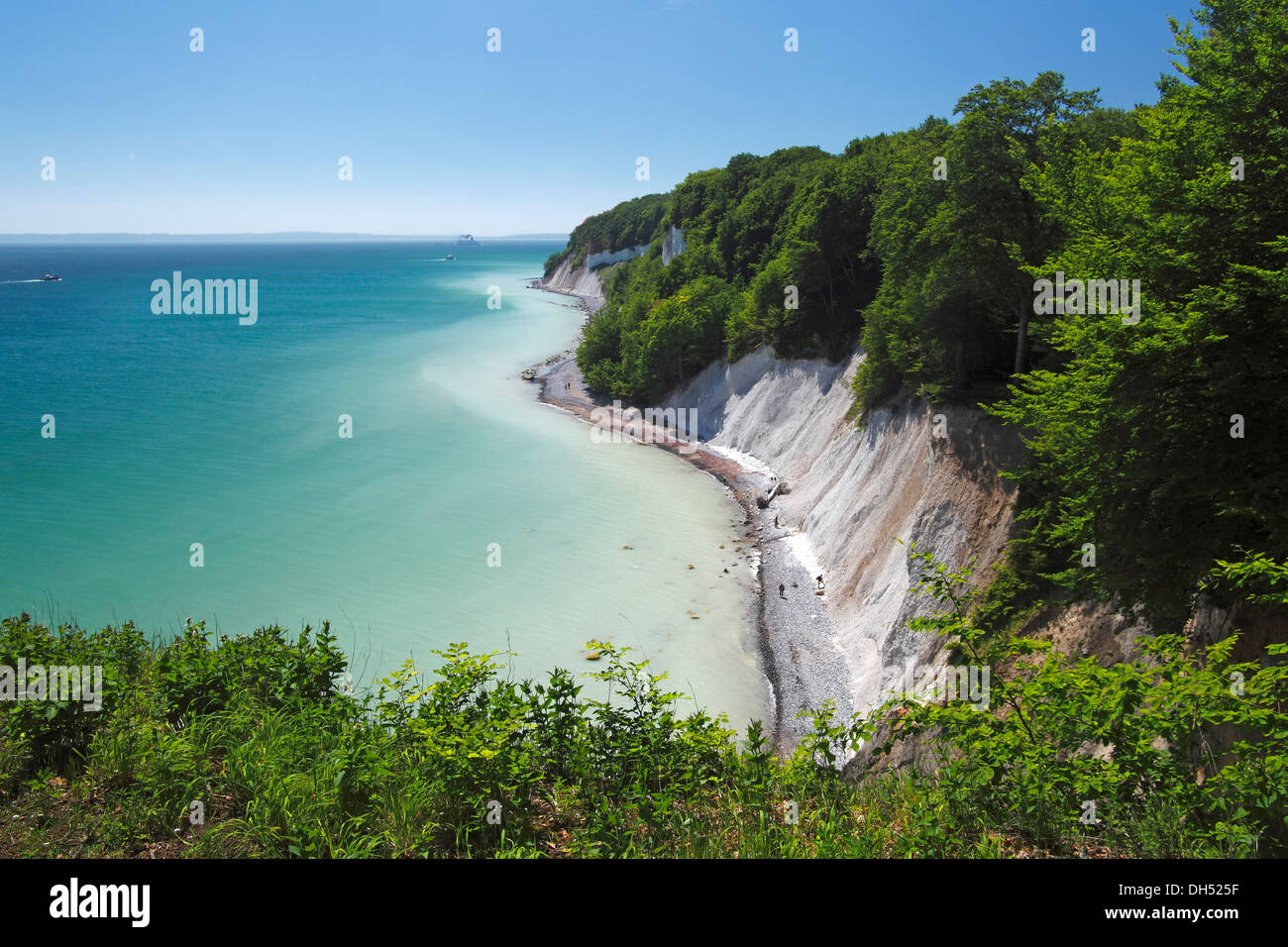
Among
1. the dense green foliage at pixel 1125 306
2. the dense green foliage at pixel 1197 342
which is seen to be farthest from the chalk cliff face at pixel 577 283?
the dense green foliage at pixel 1197 342

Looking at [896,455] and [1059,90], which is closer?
[1059,90]

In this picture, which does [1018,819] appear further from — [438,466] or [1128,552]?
[438,466]

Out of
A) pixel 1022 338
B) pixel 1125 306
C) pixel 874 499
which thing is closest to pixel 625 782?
pixel 1125 306

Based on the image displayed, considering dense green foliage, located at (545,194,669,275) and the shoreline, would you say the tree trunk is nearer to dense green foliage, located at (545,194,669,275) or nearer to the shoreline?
the shoreline

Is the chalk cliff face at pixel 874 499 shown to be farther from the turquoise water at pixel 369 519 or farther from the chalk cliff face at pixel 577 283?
the chalk cliff face at pixel 577 283

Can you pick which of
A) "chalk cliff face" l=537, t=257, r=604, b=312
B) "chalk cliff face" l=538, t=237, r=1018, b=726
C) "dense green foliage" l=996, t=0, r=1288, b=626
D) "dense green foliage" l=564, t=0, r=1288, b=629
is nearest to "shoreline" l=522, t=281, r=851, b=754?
"chalk cliff face" l=538, t=237, r=1018, b=726
